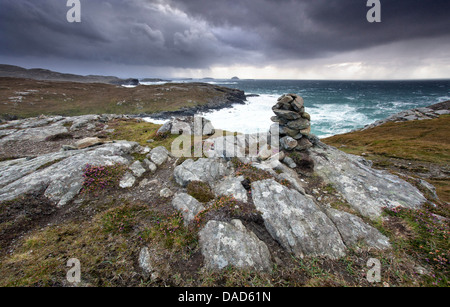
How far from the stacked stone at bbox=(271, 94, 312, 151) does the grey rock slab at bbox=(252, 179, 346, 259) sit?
632cm

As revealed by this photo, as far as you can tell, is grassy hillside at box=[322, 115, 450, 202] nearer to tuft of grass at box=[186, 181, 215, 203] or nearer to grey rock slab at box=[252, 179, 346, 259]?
grey rock slab at box=[252, 179, 346, 259]

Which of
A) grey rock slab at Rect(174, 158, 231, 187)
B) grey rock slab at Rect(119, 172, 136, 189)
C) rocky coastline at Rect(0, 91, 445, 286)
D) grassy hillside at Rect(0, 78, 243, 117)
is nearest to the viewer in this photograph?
rocky coastline at Rect(0, 91, 445, 286)

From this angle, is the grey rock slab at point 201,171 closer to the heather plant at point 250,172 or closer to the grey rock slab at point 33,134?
the heather plant at point 250,172

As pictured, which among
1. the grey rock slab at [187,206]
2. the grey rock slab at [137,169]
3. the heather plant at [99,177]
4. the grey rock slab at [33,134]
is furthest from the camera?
the grey rock slab at [33,134]

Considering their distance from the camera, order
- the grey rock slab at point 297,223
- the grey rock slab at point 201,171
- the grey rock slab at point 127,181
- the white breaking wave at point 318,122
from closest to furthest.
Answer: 1. the grey rock slab at point 297,223
2. the grey rock slab at point 127,181
3. the grey rock slab at point 201,171
4. the white breaking wave at point 318,122

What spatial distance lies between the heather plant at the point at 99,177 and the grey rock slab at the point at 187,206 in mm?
5029

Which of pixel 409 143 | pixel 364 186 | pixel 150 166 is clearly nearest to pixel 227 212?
pixel 150 166

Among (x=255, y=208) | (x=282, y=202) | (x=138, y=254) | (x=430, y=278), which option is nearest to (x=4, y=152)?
(x=138, y=254)

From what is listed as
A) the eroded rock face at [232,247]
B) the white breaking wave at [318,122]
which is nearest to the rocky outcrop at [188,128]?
the eroded rock face at [232,247]

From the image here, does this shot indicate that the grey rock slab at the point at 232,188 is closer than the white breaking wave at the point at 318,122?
Yes

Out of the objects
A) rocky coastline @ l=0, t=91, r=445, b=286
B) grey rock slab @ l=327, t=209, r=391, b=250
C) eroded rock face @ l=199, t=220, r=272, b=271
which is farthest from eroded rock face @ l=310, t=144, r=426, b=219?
eroded rock face @ l=199, t=220, r=272, b=271

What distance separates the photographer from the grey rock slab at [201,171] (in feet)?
38.6

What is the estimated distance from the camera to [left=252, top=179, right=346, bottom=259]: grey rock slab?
298 inches

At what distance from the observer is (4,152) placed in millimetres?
17156
